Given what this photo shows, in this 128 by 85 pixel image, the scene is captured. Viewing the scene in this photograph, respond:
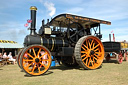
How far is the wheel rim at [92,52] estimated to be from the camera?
665 centimetres

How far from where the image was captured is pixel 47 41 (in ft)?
20.9

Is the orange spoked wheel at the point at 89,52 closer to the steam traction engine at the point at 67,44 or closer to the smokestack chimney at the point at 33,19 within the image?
the steam traction engine at the point at 67,44

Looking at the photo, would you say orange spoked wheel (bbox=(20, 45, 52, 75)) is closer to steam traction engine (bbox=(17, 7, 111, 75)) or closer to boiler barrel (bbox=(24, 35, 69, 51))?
steam traction engine (bbox=(17, 7, 111, 75))

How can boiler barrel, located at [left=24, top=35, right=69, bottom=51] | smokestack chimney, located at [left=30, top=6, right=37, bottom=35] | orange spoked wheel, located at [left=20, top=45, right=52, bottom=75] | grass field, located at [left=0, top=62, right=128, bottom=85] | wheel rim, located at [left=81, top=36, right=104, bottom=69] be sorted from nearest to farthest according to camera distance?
1. grass field, located at [left=0, top=62, right=128, bottom=85]
2. orange spoked wheel, located at [left=20, top=45, right=52, bottom=75]
3. boiler barrel, located at [left=24, top=35, right=69, bottom=51]
4. smokestack chimney, located at [left=30, top=6, right=37, bottom=35]
5. wheel rim, located at [left=81, top=36, right=104, bottom=69]

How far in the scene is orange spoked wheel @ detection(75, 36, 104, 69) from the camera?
6.29 m

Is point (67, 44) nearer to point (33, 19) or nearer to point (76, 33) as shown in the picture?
point (76, 33)

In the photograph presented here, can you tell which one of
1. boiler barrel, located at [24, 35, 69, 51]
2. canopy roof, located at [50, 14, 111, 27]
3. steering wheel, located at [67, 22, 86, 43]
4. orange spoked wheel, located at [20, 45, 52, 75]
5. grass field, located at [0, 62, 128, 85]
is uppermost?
canopy roof, located at [50, 14, 111, 27]

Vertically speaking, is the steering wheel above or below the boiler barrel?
above

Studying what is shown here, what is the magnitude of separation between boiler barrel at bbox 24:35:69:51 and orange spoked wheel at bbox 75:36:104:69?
80cm

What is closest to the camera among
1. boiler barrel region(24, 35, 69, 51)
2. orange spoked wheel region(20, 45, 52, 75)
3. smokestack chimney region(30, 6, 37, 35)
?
orange spoked wheel region(20, 45, 52, 75)

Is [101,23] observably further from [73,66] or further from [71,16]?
[73,66]

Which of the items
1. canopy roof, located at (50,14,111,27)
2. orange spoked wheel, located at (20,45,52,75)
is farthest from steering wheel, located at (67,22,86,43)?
orange spoked wheel, located at (20,45,52,75)

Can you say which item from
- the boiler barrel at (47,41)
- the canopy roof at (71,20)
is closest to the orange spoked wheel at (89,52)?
the boiler barrel at (47,41)

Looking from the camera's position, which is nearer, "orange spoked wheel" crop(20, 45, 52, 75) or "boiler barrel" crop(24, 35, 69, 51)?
"orange spoked wheel" crop(20, 45, 52, 75)
